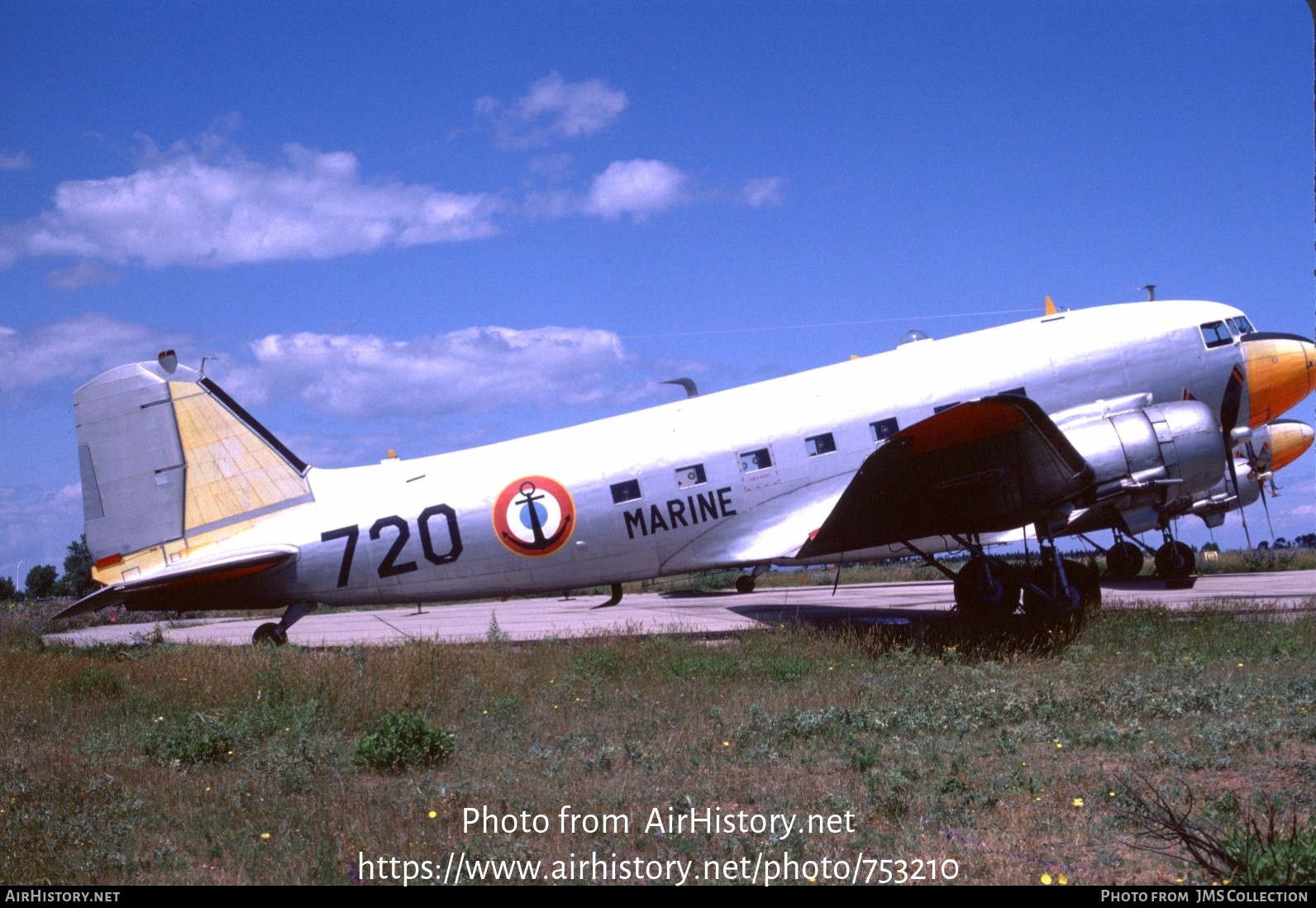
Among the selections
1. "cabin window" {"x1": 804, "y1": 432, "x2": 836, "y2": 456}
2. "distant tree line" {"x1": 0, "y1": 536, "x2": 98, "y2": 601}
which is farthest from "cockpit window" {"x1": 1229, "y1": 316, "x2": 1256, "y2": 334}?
"distant tree line" {"x1": 0, "y1": 536, "x2": 98, "y2": 601}

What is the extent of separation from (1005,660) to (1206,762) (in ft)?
14.8

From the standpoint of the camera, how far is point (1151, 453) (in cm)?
1318

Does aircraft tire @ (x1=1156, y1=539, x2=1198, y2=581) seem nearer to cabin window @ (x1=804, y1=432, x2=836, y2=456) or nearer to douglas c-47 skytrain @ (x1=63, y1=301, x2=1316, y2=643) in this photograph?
douglas c-47 skytrain @ (x1=63, y1=301, x2=1316, y2=643)

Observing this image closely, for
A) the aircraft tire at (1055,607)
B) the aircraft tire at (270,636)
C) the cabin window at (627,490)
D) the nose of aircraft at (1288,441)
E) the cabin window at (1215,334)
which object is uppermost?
the cabin window at (1215,334)

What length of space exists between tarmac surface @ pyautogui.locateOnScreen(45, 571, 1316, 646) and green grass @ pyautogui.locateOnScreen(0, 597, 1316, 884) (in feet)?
12.2

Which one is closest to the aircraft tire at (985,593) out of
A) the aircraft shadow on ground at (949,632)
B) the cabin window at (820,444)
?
the aircraft shadow on ground at (949,632)

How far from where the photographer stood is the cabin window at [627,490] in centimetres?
1462

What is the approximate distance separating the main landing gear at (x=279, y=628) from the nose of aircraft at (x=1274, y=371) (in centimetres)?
1552

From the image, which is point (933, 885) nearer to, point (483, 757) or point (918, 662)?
point (483, 757)

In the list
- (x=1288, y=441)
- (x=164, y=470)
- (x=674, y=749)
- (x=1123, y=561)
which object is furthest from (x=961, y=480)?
(x=1288, y=441)

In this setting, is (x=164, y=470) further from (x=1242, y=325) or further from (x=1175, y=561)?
(x=1175, y=561)

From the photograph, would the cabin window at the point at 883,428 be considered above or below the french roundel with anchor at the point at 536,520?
above

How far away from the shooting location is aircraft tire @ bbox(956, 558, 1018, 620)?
14.7 meters

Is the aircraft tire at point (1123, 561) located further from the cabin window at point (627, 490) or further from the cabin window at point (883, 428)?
the cabin window at point (627, 490)
